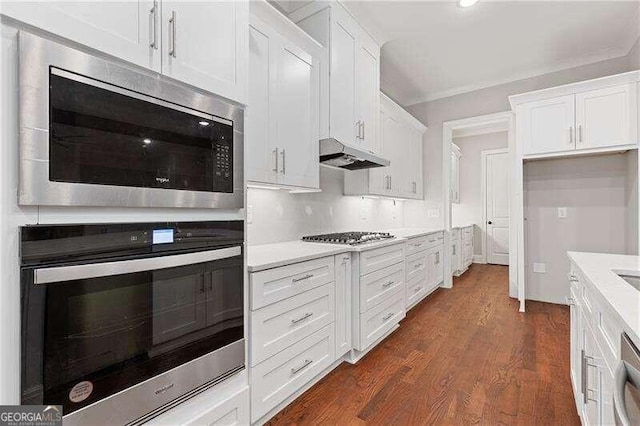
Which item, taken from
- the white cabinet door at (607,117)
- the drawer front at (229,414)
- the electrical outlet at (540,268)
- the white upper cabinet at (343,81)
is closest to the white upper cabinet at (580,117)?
the white cabinet door at (607,117)

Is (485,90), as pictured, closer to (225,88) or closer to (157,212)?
(225,88)

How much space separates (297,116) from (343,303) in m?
1.40

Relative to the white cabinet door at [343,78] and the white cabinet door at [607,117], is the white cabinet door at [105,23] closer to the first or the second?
the white cabinet door at [343,78]

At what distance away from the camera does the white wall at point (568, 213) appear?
3.35m

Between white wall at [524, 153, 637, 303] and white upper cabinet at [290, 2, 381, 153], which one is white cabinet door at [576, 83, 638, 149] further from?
white upper cabinet at [290, 2, 381, 153]

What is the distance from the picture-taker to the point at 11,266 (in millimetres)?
794

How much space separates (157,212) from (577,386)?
232 centimetres

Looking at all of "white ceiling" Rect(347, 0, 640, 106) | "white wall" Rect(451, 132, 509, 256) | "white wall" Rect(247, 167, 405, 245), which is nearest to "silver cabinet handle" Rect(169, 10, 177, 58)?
"white wall" Rect(247, 167, 405, 245)

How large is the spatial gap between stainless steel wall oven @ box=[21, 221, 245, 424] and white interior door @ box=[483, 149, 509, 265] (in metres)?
6.37

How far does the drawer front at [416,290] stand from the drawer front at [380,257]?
0.63m

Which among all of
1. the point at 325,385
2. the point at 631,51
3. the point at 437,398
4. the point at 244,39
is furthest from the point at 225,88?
the point at 631,51

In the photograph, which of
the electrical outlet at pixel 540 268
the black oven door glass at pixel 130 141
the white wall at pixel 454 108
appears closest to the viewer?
the black oven door glass at pixel 130 141

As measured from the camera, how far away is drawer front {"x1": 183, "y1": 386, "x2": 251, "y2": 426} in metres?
1.21

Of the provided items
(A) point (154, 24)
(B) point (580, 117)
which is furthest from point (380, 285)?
(B) point (580, 117)
